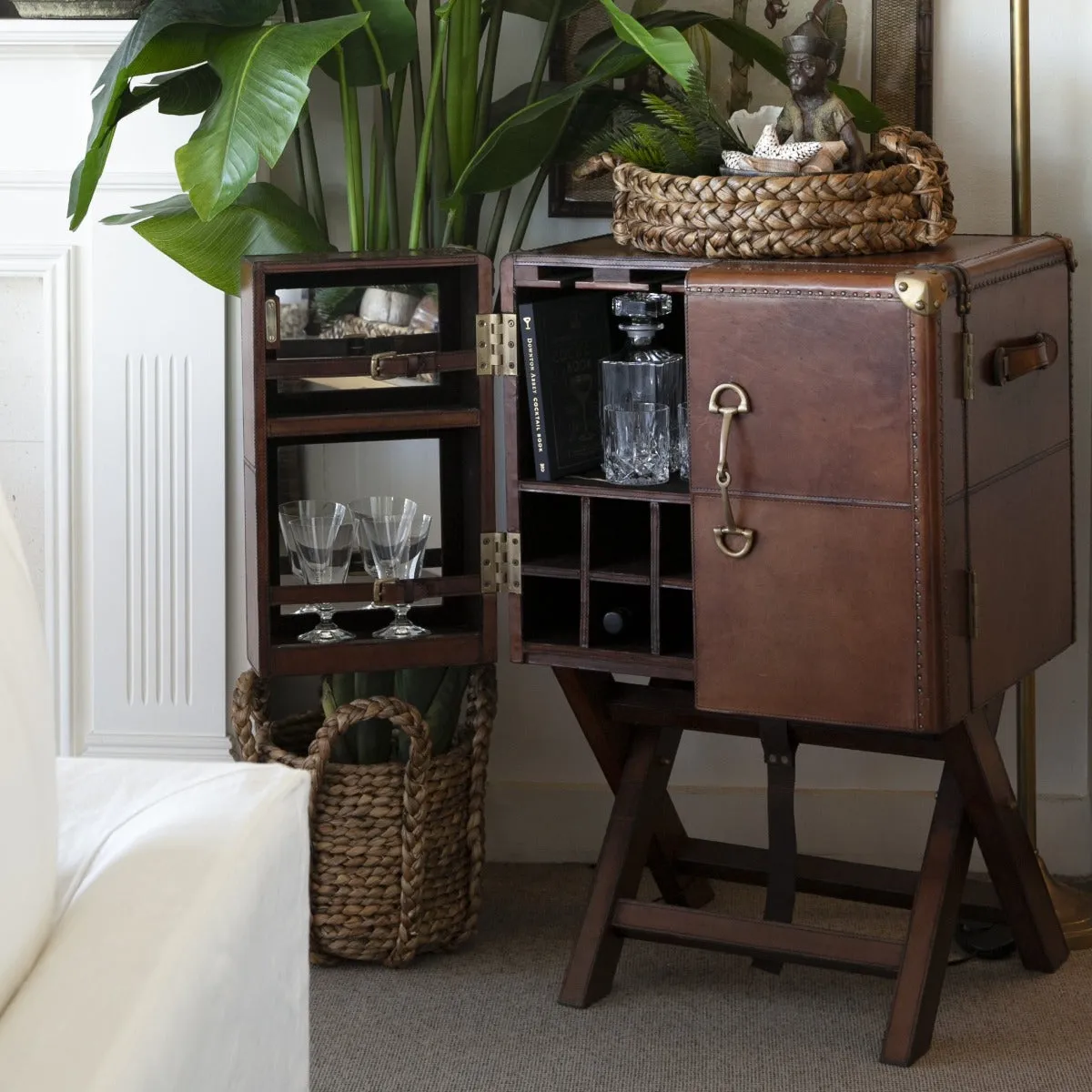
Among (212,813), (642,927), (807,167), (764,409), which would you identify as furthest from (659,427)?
(212,813)

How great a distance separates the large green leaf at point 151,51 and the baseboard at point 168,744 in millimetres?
878

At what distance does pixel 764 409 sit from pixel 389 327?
0.56 metres

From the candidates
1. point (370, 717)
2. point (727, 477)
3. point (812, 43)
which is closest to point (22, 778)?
point (727, 477)

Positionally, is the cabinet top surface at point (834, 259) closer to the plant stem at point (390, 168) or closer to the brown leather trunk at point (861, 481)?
the brown leather trunk at point (861, 481)

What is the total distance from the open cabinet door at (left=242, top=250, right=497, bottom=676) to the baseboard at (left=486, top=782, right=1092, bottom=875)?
590 millimetres

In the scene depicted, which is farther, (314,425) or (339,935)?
(339,935)

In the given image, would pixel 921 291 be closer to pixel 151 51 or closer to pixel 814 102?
pixel 814 102

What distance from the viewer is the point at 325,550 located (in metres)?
2.20

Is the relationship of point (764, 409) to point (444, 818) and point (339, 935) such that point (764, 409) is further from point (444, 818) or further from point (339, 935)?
point (339, 935)

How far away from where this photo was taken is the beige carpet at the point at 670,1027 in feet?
6.68

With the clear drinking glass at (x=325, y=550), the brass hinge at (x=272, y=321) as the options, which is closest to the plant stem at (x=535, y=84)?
the brass hinge at (x=272, y=321)

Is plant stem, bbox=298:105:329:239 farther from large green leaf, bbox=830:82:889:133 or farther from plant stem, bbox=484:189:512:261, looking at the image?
large green leaf, bbox=830:82:889:133

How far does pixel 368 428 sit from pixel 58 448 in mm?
679

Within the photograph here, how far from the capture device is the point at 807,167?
6.55 ft
